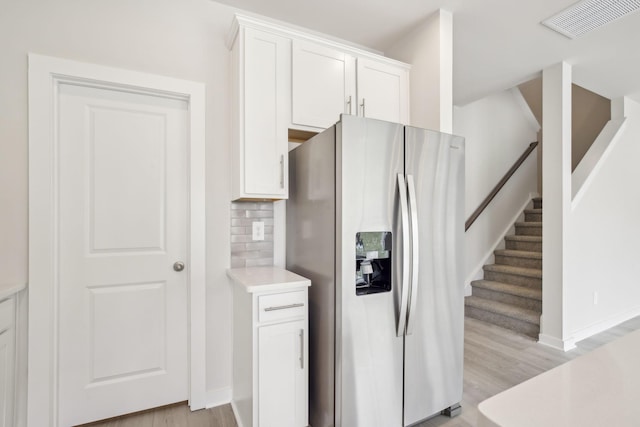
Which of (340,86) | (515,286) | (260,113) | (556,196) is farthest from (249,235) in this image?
(515,286)

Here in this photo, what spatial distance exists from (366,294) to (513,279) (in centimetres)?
321

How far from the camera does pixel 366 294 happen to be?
165 centimetres

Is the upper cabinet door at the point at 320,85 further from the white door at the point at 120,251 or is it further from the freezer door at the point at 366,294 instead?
the white door at the point at 120,251

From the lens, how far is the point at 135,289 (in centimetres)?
198

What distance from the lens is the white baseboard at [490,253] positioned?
418 centimetres

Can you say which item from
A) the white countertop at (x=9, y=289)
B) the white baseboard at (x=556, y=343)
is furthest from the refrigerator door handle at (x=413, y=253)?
the white baseboard at (x=556, y=343)

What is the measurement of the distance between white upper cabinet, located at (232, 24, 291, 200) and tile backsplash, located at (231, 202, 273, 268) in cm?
22

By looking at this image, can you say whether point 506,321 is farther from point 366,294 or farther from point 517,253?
point 366,294

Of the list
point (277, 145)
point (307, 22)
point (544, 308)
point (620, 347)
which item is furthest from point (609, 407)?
point (544, 308)

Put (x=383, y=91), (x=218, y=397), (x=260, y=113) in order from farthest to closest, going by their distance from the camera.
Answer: (x=383, y=91) < (x=218, y=397) < (x=260, y=113)

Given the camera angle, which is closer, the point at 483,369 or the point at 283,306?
the point at 283,306

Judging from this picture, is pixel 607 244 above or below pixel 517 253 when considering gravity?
above

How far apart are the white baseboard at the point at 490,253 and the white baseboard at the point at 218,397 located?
3.23 meters

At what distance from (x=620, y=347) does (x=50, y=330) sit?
2.49 metres
